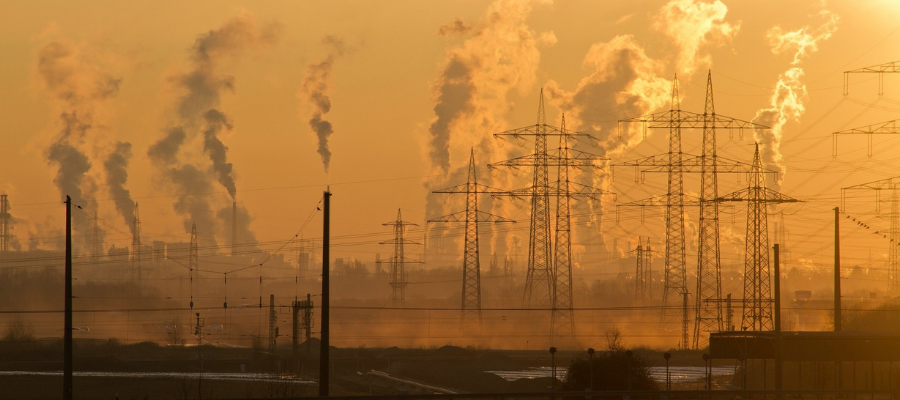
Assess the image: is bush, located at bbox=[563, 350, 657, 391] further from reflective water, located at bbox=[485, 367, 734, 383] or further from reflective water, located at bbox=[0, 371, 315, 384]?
reflective water, located at bbox=[0, 371, 315, 384]

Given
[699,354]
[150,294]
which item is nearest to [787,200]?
[699,354]

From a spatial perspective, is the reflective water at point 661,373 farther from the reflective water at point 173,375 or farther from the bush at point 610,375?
the reflective water at point 173,375

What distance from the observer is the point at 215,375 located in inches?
3063

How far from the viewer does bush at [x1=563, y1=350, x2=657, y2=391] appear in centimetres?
5388

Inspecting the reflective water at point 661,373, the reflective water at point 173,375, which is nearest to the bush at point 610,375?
the reflective water at point 661,373

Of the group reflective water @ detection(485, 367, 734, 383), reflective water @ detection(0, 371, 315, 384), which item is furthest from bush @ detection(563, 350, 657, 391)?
reflective water @ detection(0, 371, 315, 384)

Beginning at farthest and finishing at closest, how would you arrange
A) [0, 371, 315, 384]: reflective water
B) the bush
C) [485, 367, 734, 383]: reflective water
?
[0, 371, 315, 384]: reflective water → [485, 367, 734, 383]: reflective water → the bush

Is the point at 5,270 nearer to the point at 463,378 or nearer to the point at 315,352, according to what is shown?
the point at 315,352

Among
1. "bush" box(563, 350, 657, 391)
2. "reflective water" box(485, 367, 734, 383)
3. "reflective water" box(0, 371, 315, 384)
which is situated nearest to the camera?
"bush" box(563, 350, 657, 391)

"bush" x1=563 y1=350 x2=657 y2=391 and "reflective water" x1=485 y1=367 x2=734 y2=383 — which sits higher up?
"bush" x1=563 y1=350 x2=657 y2=391

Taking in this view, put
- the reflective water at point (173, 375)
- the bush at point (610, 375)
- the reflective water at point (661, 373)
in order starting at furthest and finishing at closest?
1. the reflective water at point (173, 375)
2. the reflective water at point (661, 373)
3. the bush at point (610, 375)

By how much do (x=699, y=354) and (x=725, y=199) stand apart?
2011 cm

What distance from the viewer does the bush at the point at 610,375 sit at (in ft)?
177

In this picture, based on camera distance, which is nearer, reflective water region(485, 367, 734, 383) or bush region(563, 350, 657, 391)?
bush region(563, 350, 657, 391)
